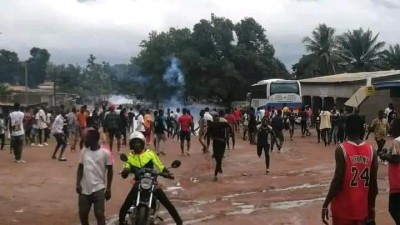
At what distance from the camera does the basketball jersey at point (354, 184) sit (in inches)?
220

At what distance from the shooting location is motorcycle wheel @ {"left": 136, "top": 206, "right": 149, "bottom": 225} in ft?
24.4

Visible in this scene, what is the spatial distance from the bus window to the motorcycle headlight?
3280 cm

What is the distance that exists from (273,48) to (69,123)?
141 ft

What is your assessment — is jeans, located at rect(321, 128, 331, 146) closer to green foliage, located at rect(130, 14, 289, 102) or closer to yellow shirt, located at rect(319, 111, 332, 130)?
yellow shirt, located at rect(319, 111, 332, 130)

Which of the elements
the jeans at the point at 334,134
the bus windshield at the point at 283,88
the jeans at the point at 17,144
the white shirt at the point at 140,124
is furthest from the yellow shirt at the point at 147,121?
the bus windshield at the point at 283,88

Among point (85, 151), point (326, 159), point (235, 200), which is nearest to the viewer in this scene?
point (85, 151)

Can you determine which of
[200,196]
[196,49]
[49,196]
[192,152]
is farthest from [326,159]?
[196,49]

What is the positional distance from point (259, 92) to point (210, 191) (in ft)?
97.9

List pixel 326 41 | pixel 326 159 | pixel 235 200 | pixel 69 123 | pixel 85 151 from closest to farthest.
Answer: pixel 85 151 → pixel 235 200 → pixel 326 159 → pixel 69 123 → pixel 326 41

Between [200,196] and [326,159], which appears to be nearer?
[200,196]

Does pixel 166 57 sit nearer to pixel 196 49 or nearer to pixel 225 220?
pixel 196 49

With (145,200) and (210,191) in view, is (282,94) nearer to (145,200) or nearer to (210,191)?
(210,191)

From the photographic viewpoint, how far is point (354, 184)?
5.61m

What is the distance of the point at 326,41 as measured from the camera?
2372 inches
